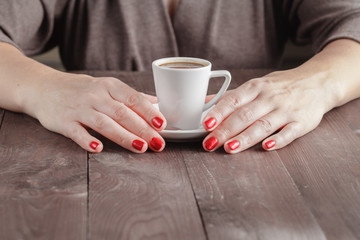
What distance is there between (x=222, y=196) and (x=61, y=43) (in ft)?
3.59

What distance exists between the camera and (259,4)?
1.54 m

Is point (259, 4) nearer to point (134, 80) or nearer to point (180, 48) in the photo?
point (180, 48)

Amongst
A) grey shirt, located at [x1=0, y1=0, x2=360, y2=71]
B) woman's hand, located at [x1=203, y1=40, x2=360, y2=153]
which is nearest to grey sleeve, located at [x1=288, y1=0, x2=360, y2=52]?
grey shirt, located at [x1=0, y1=0, x2=360, y2=71]

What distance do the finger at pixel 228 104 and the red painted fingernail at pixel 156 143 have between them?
0.10m

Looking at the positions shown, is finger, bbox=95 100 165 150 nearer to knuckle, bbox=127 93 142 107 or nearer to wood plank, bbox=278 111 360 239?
knuckle, bbox=127 93 142 107

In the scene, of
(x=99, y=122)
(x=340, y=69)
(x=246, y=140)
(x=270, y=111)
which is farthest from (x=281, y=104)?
(x=99, y=122)

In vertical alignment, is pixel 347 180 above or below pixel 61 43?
above

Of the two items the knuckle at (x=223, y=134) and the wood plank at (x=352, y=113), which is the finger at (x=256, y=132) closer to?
the knuckle at (x=223, y=134)

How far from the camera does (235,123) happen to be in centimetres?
91

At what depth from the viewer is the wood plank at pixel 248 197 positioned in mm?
629

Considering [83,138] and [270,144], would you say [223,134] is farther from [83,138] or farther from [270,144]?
[83,138]

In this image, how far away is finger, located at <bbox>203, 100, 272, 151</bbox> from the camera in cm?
87

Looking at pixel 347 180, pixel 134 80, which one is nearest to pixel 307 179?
pixel 347 180

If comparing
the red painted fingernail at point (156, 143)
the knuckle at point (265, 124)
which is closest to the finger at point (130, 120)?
the red painted fingernail at point (156, 143)
